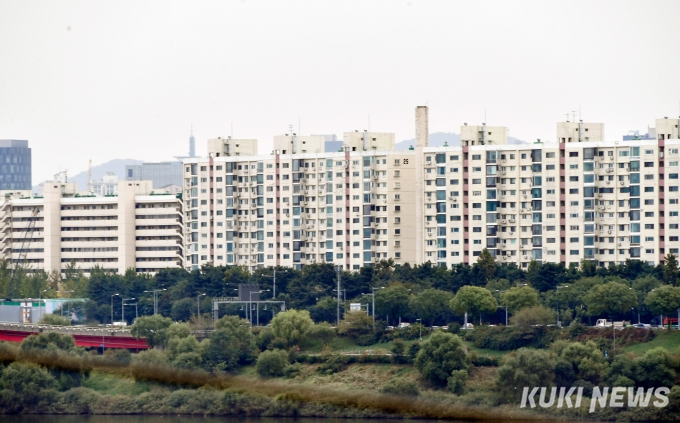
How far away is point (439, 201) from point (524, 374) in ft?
50.6

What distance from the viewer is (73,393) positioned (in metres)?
40.7

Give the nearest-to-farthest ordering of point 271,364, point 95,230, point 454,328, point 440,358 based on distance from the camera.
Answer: point 440,358, point 271,364, point 454,328, point 95,230

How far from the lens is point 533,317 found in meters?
43.7

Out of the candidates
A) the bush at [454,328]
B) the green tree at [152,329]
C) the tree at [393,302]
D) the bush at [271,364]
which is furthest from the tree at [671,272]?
the green tree at [152,329]

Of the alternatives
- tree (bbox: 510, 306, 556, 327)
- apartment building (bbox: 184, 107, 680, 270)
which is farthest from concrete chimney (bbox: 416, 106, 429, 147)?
tree (bbox: 510, 306, 556, 327)

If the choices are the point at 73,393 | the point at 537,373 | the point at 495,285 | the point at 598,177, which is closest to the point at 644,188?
the point at 598,177

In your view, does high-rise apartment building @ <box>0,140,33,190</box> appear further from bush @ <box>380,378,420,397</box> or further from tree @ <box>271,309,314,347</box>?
bush @ <box>380,378,420,397</box>

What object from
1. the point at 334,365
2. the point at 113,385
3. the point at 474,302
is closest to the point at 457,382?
the point at 334,365

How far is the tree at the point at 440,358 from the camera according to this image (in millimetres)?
39906

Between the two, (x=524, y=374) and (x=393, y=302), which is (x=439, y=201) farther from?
Answer: (x=524, y=374)

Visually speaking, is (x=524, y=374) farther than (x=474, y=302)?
No

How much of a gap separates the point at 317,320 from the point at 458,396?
11.0 meters

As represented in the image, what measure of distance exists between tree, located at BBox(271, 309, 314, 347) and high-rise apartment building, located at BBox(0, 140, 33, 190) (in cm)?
5009

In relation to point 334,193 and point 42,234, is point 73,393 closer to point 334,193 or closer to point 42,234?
point 334,193
